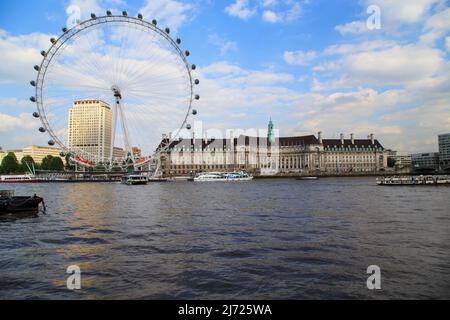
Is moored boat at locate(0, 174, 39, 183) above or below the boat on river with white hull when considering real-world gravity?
Result: above

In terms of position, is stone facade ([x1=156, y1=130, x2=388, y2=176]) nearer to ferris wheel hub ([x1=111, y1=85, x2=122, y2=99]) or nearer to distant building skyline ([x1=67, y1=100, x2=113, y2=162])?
distant building skyline ([x1=67, y1=100, x2=113, y2=162])

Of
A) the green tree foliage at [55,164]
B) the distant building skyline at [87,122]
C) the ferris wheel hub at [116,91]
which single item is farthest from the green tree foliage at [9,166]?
the ferris wheel hub at [116,91]

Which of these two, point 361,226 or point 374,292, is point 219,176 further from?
point 374,292

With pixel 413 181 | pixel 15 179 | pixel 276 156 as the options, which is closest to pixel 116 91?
pixel 413 181

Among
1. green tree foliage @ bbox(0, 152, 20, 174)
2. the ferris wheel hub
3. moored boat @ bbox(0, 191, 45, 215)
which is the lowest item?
moored boat @ bbox(0, 191, 45, 215)

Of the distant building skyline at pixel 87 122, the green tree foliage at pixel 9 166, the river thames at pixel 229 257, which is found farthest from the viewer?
the green tree foliage at pixel 9 166

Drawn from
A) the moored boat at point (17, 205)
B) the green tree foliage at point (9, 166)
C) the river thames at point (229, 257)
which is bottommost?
the river thames at point (229, 257)

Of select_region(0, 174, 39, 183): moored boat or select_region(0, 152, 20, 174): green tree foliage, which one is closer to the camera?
select_region(0, 174, 39, 183): moored boat

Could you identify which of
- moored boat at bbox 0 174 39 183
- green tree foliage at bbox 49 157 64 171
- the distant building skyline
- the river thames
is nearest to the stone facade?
green tree foliage at bbox 49 157 64 171

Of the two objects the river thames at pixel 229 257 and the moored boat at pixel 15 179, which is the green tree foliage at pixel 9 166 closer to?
the moored boat at pixel 15 179

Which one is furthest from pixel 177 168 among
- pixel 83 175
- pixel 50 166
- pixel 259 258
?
pixel 259 258

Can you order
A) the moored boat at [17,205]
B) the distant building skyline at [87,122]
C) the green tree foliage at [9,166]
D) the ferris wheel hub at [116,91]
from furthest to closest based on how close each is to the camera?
the green tree foliage at [9,166], the distant building skyline at [87,122], the ferris wheel hub at [116,91], the moored boat at [17,205]

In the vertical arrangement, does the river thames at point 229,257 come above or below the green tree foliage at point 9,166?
below
